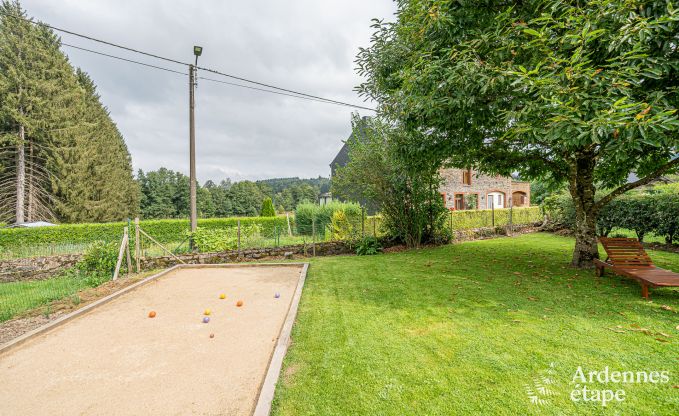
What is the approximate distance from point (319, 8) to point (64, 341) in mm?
11320

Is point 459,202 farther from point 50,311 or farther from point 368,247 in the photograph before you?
point 50,311

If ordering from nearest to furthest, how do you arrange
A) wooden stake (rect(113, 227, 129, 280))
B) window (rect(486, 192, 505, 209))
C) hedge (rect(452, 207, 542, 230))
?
wooden stake (rect(113, 227, 129, 280)) → hedge (rect(452, 207, 542, 230)) → window (rect(486, 192, 505, 209))

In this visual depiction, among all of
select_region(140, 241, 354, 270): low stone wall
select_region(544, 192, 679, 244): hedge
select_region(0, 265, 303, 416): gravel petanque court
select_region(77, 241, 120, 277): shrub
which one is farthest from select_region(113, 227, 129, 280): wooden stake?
select_region(544, 192, 679, 244): hedge

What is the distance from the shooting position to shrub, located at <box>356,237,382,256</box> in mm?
10109

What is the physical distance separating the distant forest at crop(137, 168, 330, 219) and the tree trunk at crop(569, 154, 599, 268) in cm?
2745

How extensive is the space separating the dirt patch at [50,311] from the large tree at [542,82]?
7.30 m

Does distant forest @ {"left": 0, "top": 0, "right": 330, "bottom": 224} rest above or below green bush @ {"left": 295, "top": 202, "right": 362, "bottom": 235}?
above

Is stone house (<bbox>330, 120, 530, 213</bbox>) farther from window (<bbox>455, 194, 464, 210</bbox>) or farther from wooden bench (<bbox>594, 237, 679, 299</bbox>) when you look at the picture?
wooden bench (<bbox>594, 237, 679, 299</bbox>)

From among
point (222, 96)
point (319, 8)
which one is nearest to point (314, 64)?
point (319, 8)

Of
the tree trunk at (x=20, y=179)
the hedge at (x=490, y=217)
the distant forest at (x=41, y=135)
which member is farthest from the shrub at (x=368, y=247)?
the tree trunk at (x=20, y=179)

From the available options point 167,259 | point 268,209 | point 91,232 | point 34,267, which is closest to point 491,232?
point 167,259

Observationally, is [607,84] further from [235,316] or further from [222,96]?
[222,96]

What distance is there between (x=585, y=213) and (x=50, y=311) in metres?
11.0

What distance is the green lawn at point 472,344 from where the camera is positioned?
2.34m
